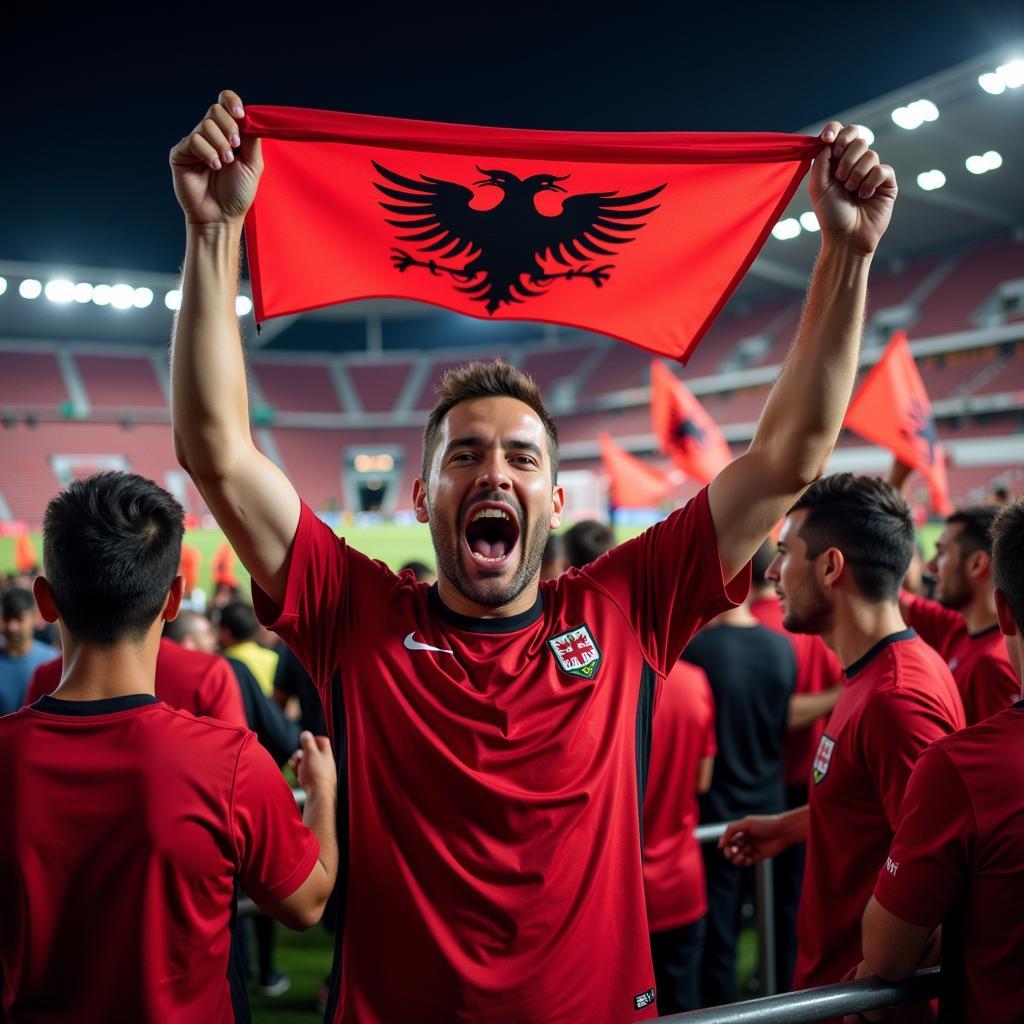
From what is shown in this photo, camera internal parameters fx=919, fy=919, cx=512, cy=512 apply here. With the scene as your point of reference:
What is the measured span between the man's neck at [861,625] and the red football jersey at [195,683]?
2.01 m

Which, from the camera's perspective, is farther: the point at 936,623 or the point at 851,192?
the point at 936,623

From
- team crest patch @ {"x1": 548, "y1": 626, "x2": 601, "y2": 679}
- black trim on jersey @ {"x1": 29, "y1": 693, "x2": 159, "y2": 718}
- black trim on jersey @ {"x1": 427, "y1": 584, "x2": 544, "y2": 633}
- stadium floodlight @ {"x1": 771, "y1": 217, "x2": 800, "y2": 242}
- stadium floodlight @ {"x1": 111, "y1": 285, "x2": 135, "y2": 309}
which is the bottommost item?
black trim on jersey @ {"x1": 29, "y1": 693, "x2": 159, "y2": 718}

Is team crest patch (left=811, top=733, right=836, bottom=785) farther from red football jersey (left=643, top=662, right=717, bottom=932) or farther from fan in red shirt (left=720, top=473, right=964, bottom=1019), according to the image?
red football jersey (left=643, top=662, right=717, bottom=932)

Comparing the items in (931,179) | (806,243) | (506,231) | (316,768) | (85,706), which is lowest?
(316,768)

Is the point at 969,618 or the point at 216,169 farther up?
the point at 216,169

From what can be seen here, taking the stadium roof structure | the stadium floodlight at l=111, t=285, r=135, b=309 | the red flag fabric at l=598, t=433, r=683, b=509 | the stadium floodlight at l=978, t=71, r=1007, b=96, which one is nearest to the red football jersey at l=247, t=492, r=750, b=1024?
the red flag fabric at l=598, t=433, r=683, b=509

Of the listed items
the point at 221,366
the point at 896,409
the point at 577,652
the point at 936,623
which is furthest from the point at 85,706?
the point at 896,409

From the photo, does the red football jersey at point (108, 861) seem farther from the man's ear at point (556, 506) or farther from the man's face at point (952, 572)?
the man's face at point (952, 572)

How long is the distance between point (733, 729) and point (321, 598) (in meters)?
2.48

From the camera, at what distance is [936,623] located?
3.87 metres

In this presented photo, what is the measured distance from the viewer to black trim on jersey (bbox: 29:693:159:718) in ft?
5.54

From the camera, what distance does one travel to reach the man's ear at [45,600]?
1803mm

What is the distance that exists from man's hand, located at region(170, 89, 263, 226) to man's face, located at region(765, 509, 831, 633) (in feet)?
6.10

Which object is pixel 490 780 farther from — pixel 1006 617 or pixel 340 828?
pixel 1006 617
